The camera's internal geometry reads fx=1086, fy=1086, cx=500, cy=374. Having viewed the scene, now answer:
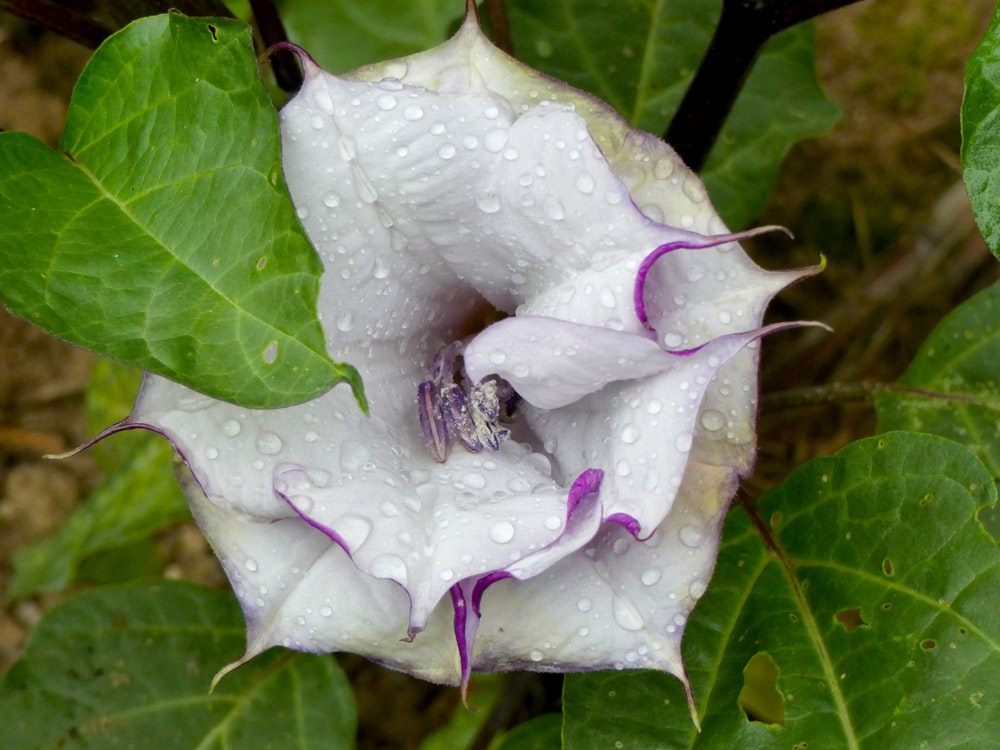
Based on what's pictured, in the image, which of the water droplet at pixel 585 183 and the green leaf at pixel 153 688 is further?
the green leaf at pixel 153 688

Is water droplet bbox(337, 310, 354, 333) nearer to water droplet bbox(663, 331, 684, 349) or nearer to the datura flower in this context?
the datura flower

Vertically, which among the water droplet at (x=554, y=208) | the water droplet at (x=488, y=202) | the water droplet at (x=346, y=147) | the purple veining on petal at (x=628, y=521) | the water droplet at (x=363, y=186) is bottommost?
the purple veining on petal at (x=628, y=521)

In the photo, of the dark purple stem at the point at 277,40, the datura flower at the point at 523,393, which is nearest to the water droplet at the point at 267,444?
the datura flower at the point at 523,393

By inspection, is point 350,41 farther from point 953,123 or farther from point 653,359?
point 953,123

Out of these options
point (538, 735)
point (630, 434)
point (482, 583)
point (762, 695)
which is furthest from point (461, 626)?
point (762, 695)

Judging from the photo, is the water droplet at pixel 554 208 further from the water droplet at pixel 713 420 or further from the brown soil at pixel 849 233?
the brown soil at pixel 849 233

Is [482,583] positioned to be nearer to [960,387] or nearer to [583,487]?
[583,487]
